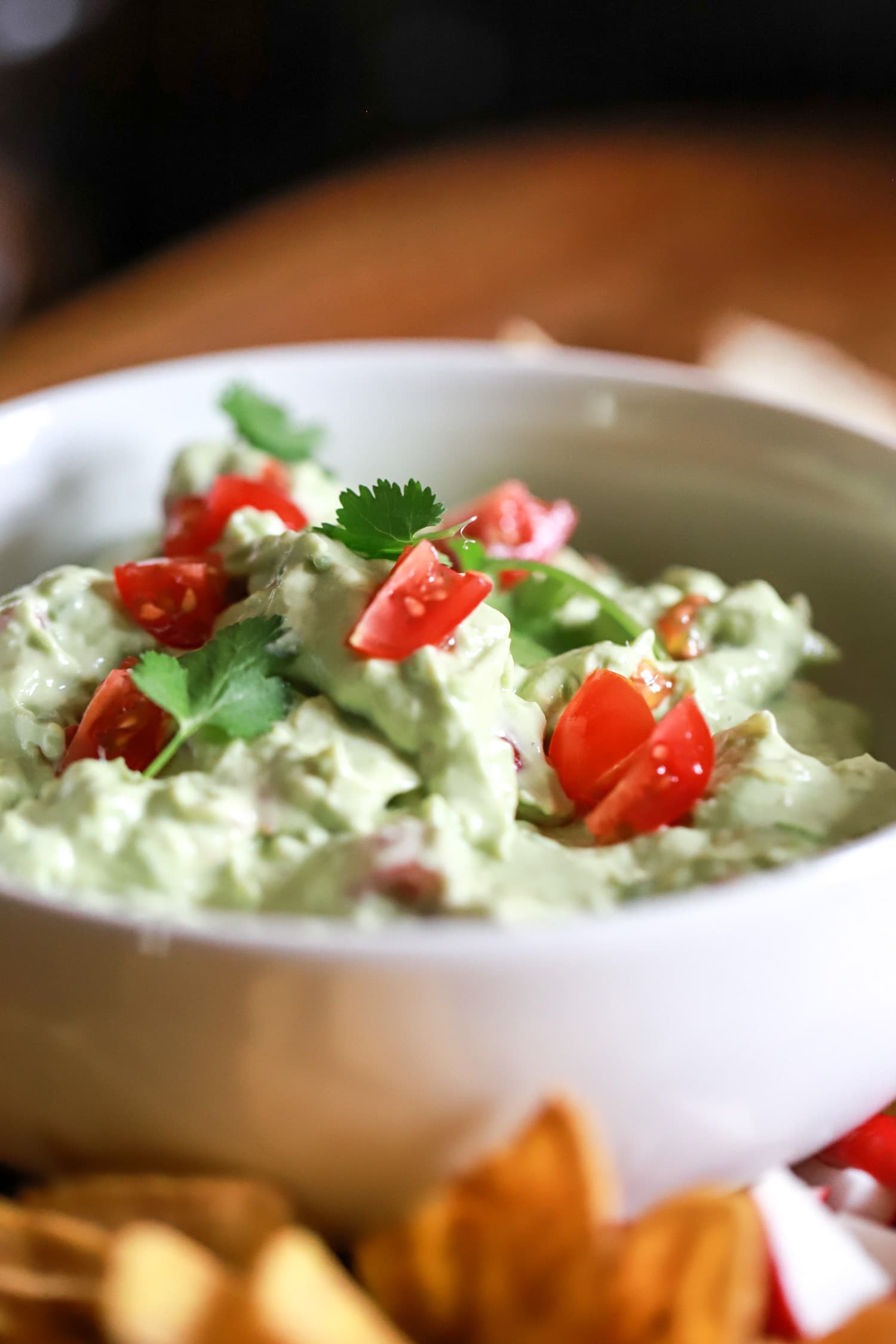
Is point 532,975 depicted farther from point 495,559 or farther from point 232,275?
point 232,275

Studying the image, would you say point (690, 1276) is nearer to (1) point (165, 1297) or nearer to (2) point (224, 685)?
(1) point (165, 1297)

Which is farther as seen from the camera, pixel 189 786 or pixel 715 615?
pixel 715 615

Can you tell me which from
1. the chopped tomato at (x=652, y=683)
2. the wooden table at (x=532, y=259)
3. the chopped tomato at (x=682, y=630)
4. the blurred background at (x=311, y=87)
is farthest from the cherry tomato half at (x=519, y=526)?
the blurred background at (x=311, y=87)

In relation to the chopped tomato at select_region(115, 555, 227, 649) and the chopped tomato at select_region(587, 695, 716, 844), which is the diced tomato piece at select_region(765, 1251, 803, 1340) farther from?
the chopped tomato at select_region(115, 555, 227, 649)

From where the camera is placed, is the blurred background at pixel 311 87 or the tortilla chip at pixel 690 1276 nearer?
the tortilla chip at pixel 690 1276

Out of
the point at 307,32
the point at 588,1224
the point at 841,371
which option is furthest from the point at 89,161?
the point at 588,1224

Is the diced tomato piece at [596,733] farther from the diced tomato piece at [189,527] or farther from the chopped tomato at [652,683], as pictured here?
the diced tomato piece at [189,527]

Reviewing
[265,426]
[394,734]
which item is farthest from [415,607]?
[265,426]
